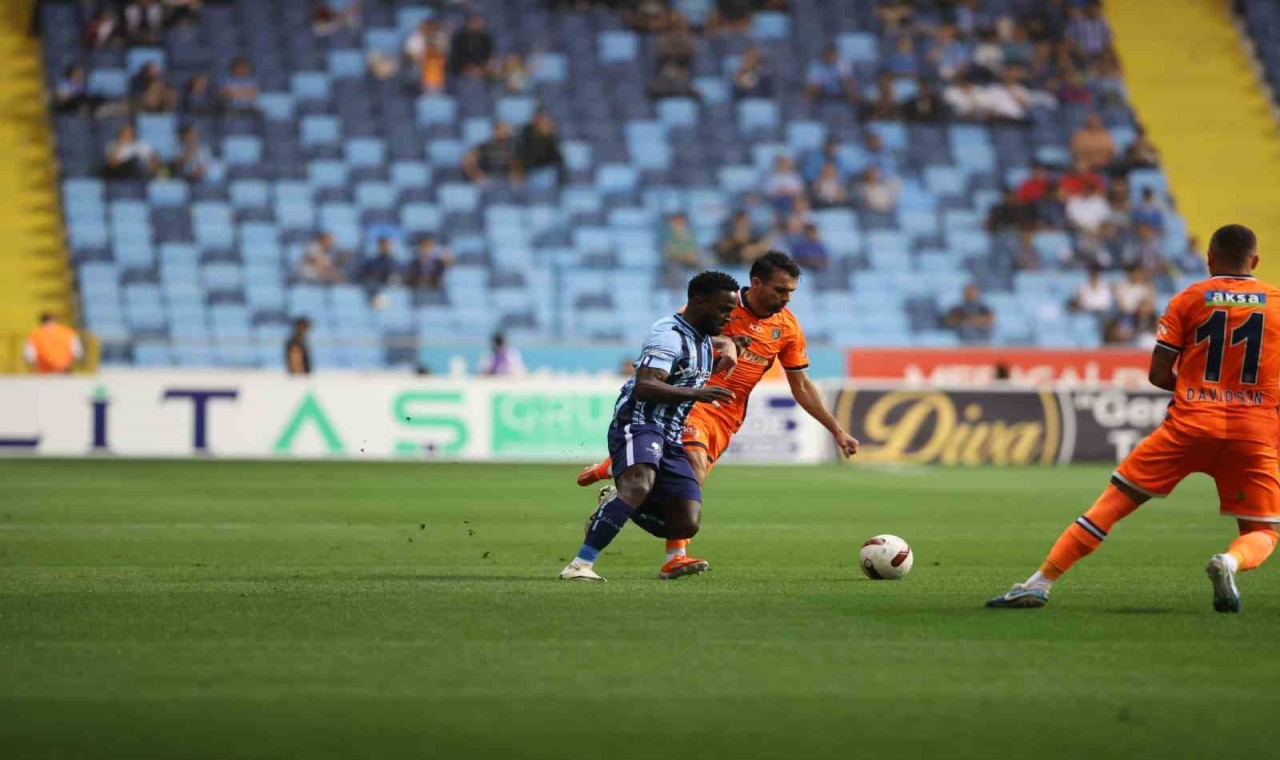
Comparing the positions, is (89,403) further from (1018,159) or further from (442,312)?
(1018,159)

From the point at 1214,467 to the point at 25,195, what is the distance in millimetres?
25633

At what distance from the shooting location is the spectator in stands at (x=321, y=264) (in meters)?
28.7

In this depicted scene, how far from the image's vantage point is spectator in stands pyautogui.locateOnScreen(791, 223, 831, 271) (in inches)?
1195

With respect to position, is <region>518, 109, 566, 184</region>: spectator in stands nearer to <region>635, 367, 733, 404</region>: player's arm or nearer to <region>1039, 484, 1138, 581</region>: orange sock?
<region>635, 367, 733, 404</region>: player's arm

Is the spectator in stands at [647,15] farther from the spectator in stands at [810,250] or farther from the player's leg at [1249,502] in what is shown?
the player's leg at [1249,502]

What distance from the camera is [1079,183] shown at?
32344mm

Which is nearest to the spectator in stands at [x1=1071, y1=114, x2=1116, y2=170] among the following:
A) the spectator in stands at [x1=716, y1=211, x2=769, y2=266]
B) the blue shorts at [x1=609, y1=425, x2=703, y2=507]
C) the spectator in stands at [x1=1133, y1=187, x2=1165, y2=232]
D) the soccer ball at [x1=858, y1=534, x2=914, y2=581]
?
the spectator in stands at [x1=1133, y1=187, x2=1165, y2=232]

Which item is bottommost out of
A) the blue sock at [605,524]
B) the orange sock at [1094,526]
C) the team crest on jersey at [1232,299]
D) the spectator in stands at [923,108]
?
the blue sock at [605,524]

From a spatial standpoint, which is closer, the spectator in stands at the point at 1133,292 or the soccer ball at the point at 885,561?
the soccer ball at the point at 885,561

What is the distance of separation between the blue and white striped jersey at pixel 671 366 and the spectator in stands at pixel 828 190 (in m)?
21.7

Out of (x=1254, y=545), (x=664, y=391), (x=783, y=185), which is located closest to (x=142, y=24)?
(x=783, y=185)

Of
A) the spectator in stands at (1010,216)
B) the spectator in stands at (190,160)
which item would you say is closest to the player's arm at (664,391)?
the spectator in stands at (190,160)

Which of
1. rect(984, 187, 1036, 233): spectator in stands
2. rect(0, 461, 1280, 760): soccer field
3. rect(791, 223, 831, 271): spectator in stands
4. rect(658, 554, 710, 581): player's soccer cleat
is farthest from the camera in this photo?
rect(984, 187, 1036, 233): spectator in stands

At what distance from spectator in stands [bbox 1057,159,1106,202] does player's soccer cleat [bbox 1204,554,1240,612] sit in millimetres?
24476
